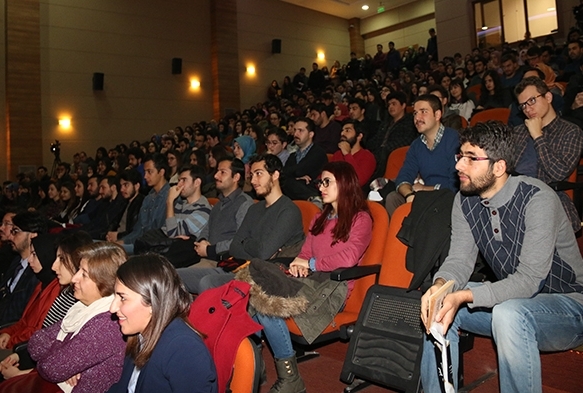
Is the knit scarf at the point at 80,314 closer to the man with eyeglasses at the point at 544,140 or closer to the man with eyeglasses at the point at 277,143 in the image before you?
the man with eyeglasses at the point at 544,140

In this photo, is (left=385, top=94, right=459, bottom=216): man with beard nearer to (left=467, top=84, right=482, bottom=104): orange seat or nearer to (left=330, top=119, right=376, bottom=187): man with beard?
(left=330, top=119, right=376, bottom=187): man with beard

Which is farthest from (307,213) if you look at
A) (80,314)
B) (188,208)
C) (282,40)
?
(282,40)

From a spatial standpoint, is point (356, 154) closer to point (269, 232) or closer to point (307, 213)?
point (307, 213)

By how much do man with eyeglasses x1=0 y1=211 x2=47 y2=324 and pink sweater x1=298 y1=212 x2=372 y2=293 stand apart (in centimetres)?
181

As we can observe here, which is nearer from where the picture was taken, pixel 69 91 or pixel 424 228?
pixel 424 228

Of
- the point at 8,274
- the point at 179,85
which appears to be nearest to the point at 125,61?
the point at 179,85

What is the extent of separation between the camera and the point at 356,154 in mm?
4023

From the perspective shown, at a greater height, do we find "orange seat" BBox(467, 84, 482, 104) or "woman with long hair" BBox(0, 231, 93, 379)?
"orange seat" BBox(467, 84, 482, 104)

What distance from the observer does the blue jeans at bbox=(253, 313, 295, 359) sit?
2.08m

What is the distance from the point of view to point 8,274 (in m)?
3.27

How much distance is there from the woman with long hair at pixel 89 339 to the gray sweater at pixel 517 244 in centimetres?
120

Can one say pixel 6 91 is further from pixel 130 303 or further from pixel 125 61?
pixel 130 303

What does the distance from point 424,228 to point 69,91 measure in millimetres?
9800

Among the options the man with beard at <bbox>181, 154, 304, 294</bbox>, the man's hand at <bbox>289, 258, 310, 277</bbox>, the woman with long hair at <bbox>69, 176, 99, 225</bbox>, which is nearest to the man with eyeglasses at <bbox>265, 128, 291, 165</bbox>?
the man with beard at <bbox>181, 154, 304, 294</bbox>
